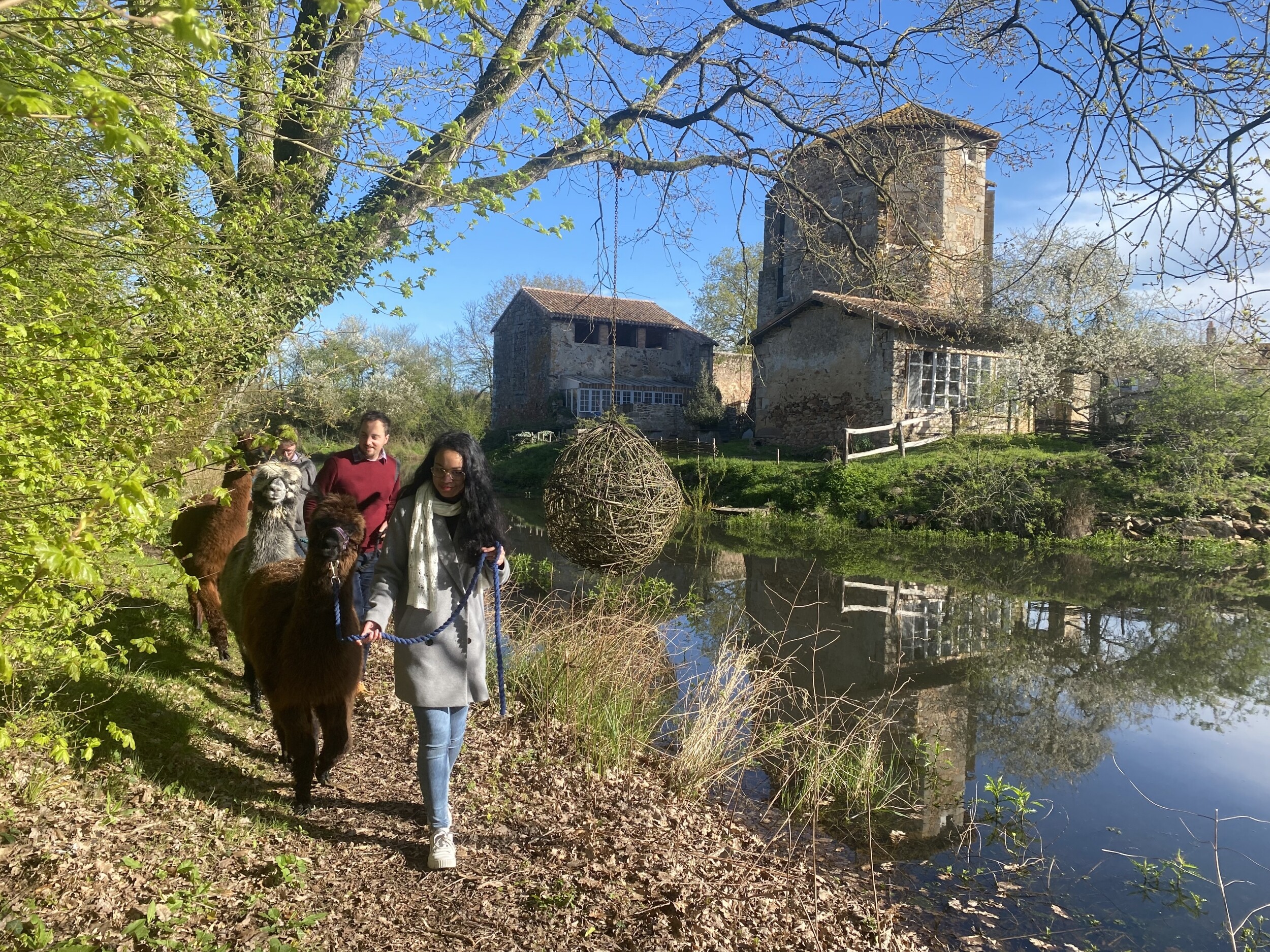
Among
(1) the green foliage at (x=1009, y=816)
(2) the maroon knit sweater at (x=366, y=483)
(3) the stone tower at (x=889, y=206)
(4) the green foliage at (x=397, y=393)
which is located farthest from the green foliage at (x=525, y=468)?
(1) the green foliage at (x=1009, y=816)

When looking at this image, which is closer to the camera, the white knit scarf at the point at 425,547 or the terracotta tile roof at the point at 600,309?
the white knit scarf at the point at 425,547

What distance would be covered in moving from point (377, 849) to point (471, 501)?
1.85 metres

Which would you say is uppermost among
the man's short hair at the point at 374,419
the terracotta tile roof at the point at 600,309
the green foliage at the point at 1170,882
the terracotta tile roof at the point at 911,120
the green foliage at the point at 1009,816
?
the terracotta tile roof at the point at 600,309

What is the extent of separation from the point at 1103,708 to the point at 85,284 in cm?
896

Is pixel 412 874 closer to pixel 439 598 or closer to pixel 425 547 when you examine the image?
pixel 439 598

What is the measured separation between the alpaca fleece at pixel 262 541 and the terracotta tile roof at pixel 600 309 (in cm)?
3166

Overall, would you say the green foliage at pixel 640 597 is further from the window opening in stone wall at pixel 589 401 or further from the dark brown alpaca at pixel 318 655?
the window opening in stone wall at pixel 589 401

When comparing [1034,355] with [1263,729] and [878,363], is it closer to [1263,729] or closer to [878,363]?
[878,363]

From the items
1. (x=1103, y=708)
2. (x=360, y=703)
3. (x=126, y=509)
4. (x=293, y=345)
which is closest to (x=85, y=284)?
(x=126, y=509)

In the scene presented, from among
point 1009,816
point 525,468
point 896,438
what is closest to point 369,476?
point 1009,816

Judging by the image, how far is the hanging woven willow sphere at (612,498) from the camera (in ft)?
23.5

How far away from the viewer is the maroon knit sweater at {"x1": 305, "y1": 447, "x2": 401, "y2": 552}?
5625 millimetres

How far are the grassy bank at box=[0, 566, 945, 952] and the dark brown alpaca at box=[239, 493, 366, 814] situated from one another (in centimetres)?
35

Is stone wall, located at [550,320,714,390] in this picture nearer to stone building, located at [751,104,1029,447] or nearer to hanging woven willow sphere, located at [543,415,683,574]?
stone building, located at [751,104,1029,447]
